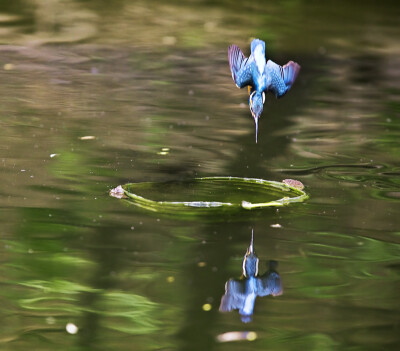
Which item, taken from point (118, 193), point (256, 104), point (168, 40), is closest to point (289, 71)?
point (256, 104)

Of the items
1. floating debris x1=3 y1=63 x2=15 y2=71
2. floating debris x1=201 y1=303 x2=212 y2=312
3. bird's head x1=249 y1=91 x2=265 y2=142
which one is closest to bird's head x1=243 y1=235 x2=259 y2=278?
floating debris x1=201 y1=303 x2=212 y2=312

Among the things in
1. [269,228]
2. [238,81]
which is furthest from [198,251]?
[238,81]

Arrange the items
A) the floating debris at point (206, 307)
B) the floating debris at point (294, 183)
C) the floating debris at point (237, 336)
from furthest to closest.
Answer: the floating debris at point (294, 183), the floating debris at point (206, 307), the floating debris at point (237, 336)

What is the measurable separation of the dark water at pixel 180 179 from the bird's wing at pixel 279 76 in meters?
0.59

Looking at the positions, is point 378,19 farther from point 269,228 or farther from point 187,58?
point 269,228

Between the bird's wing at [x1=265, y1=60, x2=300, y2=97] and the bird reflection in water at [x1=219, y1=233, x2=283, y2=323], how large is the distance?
2.96ft

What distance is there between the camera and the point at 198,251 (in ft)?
13.3

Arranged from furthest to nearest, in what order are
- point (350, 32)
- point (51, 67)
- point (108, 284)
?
point (350, 32) < point (51, 67) < point (108, 284)

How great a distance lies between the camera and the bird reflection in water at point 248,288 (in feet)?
11.6

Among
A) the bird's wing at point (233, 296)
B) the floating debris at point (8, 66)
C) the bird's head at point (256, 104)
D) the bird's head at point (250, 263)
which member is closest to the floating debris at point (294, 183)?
the bird's head at point (256, 104)

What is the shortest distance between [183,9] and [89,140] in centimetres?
678

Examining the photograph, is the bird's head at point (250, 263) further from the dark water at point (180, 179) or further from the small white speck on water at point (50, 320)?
the small white speck on water at point (50, 320)

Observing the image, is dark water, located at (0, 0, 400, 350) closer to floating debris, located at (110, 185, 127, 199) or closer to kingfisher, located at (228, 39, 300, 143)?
floating debris, located at (110, 185, 127, 199)

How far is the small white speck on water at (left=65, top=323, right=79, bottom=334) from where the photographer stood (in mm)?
3270
